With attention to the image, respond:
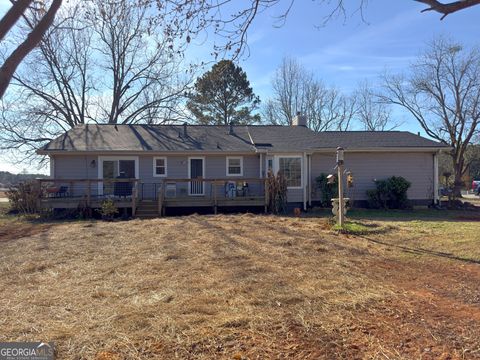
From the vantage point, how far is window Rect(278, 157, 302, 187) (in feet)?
55.8

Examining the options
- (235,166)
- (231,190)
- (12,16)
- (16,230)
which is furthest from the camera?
(235,166)

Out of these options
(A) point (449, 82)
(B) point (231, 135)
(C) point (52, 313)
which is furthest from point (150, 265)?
(A) point (449, 82)

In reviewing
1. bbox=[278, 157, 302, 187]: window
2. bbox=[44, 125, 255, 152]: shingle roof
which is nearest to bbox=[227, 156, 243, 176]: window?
bbox=[44, 125, 255, 152]: shingle roof

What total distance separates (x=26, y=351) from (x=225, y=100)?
1206 inches

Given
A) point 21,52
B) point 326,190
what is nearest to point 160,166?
point 326,190

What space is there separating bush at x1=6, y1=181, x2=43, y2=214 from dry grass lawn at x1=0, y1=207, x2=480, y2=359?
6.61 metres

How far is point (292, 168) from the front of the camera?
17.1 m

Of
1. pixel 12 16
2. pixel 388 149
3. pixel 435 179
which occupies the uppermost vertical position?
pixel 388 149

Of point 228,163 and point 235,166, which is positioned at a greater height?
point 228,163

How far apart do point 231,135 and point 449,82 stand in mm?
19849

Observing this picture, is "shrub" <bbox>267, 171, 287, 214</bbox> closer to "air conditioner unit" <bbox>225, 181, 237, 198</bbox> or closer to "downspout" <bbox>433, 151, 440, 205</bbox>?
"air conditioner unit" <bbox>225, 181, 237, 198</bbox>

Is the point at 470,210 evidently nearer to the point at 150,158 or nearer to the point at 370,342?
the point at 150,158

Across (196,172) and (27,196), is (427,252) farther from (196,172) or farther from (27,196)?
(27,196)

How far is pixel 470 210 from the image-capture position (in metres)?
17.5
